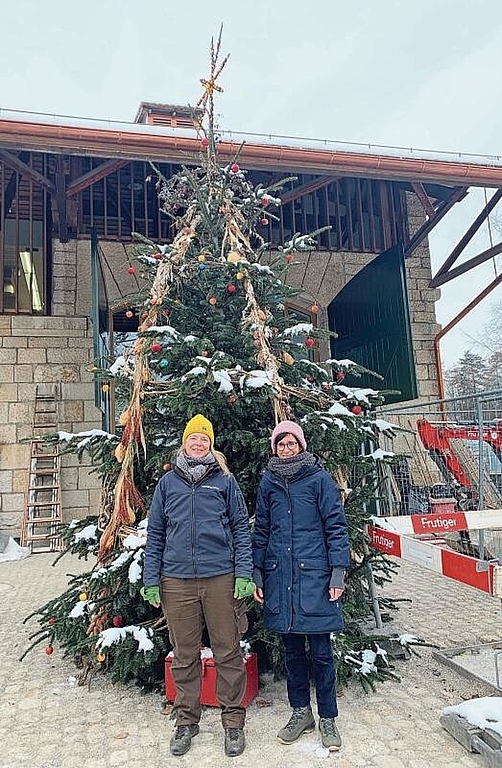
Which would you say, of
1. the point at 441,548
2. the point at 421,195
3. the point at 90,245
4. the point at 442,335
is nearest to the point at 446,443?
the point at 442,335

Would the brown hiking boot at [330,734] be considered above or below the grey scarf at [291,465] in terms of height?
below

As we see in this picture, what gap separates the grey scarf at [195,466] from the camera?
9.64ft

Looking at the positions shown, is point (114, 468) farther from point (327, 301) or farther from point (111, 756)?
point (327, 301)

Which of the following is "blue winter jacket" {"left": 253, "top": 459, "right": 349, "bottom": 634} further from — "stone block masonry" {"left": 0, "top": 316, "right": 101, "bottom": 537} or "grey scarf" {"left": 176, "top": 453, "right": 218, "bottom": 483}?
"stone block masonry" {"left": 0, "top": 316, "right": 101, "bottom": 537}

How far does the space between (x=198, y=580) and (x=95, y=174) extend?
6874mm

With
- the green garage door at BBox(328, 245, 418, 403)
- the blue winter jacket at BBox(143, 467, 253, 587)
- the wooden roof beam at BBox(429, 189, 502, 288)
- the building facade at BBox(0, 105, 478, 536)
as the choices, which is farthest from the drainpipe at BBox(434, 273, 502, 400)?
the blue winter jacket at BBox(143, 467, 253, 587)

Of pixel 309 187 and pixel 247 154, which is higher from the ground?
pixel 309 187

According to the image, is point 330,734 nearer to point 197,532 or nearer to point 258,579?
point 258,579

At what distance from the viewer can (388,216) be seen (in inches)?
419

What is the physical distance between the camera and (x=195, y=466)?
2.96 metres

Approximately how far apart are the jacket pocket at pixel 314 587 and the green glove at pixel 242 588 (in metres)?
0.24

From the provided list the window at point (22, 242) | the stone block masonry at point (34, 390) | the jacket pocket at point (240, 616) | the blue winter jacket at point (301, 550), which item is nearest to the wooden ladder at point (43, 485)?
the stone block masonry at point (34, 390)

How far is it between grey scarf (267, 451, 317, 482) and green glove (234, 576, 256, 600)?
520 millimetres

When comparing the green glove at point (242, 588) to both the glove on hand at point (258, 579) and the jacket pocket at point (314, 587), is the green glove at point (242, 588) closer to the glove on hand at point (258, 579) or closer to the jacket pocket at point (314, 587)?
the glove on hand at point (258, 579)
